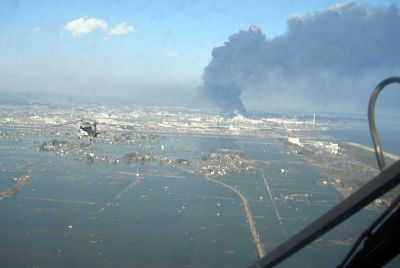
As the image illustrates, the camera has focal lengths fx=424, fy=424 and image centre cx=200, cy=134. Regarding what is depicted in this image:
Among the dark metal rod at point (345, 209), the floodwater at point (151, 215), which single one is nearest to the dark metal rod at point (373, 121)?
the dark metal rod at point (345, 209)

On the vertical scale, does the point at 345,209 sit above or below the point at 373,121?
below

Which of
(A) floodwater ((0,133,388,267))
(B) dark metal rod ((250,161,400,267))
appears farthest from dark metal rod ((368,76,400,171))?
(A) floodwater ((0,133,388,267))

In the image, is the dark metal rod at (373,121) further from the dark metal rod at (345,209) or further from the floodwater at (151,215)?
the floodwater at (151,215)

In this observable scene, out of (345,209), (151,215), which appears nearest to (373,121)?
(345,209)

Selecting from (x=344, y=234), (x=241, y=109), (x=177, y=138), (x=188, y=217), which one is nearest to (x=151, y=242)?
(x=188, y=217)

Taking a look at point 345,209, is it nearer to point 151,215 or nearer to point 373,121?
point 373,121

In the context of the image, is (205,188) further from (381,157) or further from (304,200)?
(381,157)

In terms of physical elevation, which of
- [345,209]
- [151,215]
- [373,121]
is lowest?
[151,215]
